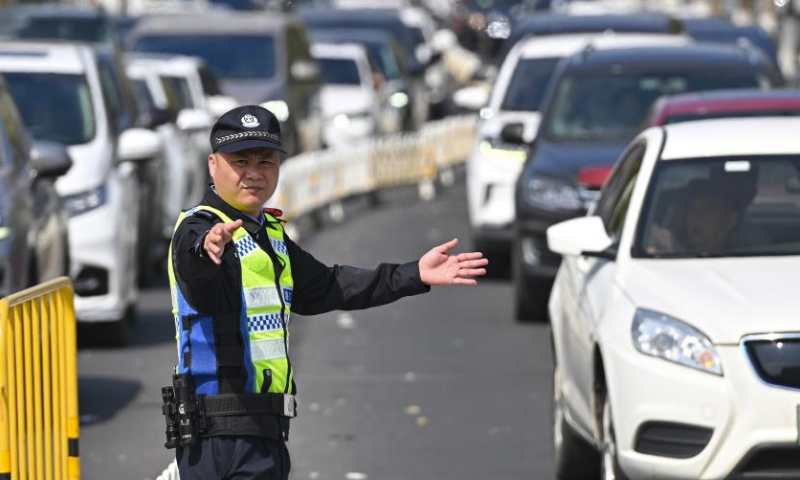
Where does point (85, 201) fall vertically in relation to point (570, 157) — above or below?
below

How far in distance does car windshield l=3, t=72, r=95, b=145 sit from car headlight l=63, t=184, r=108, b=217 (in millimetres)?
776

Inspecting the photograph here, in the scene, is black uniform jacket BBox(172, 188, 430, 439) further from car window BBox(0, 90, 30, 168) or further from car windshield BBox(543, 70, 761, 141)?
car windshield BBox(543, 70, 761, 141)

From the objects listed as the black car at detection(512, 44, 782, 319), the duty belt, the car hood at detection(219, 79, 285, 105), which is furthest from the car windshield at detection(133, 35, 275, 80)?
the duty belt

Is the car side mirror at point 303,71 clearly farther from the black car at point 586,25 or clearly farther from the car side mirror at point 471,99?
the car side mirror at point 471,99

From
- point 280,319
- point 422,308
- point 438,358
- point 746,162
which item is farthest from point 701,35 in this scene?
point 280,319

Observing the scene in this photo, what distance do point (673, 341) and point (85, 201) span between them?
6854 millimetres

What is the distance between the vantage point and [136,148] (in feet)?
47.0

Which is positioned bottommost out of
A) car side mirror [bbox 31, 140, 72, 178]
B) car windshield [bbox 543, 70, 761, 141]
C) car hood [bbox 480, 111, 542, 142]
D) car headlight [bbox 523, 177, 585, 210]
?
car hood [bbox 480, 111, 542, 142]

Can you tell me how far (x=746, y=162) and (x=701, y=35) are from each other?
1925 centimetres

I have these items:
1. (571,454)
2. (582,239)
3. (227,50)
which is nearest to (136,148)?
(571,454)

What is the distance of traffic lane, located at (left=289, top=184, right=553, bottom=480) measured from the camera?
972 centimetres

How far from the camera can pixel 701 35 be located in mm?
27766

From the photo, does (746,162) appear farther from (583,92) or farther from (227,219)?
(583,92)

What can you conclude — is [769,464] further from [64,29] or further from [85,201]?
[64,29]
